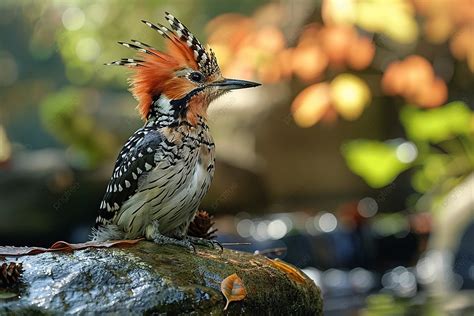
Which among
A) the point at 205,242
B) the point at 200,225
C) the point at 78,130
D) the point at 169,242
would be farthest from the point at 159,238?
the point at 78,130

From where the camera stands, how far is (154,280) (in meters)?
3.76

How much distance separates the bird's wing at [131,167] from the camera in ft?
13.9

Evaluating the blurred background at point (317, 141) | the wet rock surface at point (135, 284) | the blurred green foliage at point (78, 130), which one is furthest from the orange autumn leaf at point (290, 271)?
the blurred green foliage at point (78, 130)

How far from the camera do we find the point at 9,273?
12.0ft

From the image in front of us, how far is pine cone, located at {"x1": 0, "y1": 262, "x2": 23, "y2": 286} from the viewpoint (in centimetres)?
364

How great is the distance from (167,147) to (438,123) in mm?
6092

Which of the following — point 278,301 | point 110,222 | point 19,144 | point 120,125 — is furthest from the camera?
point 19,144

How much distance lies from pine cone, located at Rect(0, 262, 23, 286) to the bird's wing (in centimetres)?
79

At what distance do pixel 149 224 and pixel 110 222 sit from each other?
284 millimetres

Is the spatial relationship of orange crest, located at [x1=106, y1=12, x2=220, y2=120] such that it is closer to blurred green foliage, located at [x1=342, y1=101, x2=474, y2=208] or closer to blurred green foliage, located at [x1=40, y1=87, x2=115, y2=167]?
blurred green foliage, located at [x1=342, y1=101, x2=474, y2=208]

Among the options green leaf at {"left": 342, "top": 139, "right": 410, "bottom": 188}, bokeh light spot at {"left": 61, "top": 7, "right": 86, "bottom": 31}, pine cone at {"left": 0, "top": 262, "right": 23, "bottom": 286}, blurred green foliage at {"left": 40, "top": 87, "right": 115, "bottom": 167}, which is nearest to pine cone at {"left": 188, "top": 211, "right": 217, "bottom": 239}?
pine cone at {"left": 0, "top": 262, "right": 23, "bottom": 286}

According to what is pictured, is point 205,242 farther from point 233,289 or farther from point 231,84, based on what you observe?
point 231,84

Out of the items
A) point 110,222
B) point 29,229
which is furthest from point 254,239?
point 110,222

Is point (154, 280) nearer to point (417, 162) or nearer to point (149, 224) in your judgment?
point (149, 224)
